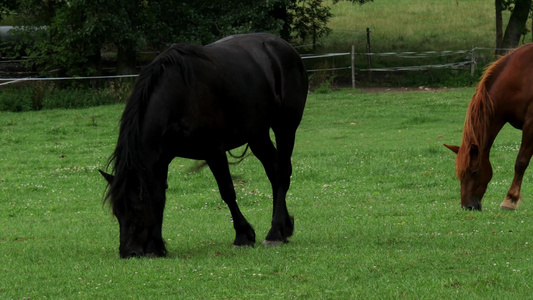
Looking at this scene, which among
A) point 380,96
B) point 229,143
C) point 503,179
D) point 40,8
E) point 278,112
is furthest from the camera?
point 40,8

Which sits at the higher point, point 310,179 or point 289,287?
point 289,287

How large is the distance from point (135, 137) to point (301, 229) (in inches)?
112

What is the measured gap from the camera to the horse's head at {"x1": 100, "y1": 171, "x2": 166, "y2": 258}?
6.83 meters

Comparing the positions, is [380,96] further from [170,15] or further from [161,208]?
[161,208]

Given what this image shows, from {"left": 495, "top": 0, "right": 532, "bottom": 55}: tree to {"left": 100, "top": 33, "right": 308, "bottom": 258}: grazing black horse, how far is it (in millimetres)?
25952

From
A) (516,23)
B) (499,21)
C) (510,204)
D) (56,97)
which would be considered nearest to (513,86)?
(510,204)

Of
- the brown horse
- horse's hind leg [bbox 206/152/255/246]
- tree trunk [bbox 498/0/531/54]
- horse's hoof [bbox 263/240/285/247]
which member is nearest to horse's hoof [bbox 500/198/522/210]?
the brown horse

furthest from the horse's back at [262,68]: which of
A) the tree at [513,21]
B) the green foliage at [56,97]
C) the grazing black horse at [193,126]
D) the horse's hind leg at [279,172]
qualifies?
the tree at [513,21]

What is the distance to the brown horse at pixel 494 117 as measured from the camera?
30.6 ft

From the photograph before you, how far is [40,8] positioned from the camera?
28781 mm

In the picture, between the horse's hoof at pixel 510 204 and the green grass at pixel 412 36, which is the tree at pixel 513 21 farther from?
the horse's hoof at pixel 510 204

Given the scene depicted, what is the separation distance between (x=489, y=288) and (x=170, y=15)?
23475 millimetres

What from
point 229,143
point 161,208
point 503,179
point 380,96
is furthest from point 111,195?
point 380,96

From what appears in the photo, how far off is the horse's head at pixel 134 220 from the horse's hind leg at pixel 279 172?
1395 millimetres
